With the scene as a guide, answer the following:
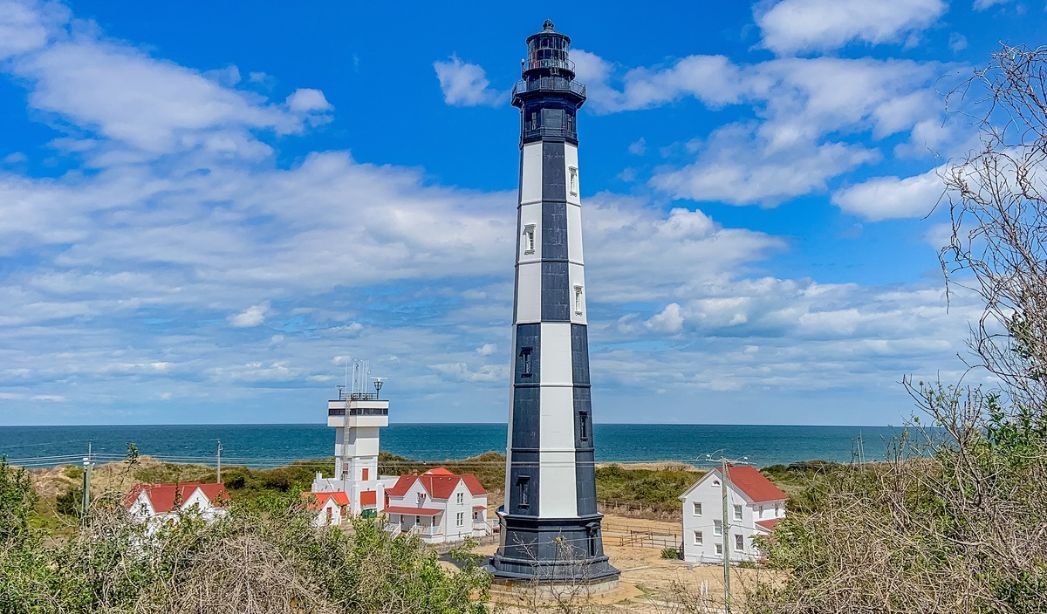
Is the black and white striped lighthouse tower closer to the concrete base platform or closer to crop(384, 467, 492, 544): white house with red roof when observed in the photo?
the concrete base platform

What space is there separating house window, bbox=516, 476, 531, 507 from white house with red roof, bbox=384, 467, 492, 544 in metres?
13.4

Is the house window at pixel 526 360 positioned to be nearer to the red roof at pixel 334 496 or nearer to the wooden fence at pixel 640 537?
the wooden fence at pixel 640 537

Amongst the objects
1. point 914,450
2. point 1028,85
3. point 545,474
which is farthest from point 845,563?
point 545,474

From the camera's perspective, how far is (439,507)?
36.5m

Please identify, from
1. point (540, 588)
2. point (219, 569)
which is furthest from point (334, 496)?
point (219, 569)

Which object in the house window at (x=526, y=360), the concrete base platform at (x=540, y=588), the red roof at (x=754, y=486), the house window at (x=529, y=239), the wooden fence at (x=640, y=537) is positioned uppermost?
the house window at (x=529, y=239)

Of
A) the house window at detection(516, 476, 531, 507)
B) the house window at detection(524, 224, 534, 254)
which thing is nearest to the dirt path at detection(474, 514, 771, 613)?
the house window at detection(516, 476, 531, 507)

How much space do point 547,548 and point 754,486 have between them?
38.5 ft

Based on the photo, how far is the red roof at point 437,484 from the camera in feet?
121

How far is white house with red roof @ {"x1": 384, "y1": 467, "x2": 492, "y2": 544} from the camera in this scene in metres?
36.4

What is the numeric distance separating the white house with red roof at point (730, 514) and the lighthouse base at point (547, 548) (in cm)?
849

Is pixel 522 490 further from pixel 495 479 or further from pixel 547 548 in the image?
pixel 495 479

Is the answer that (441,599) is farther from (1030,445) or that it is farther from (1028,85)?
(1028,85)

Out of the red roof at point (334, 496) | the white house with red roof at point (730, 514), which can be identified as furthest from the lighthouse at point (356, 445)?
the white house with red roof at point (730, 514)
